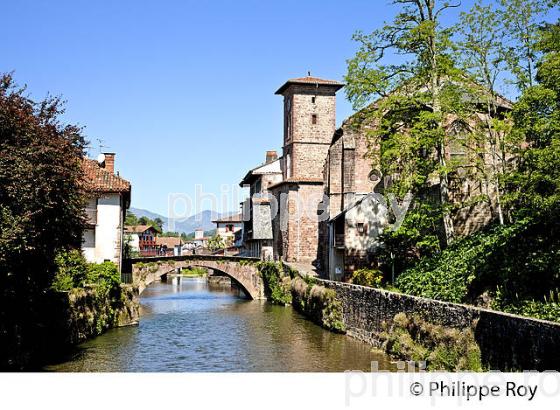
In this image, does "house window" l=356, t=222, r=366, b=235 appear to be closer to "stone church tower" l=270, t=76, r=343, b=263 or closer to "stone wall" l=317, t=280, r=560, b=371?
"stone wall" l=317, t=280, r=560, b=371

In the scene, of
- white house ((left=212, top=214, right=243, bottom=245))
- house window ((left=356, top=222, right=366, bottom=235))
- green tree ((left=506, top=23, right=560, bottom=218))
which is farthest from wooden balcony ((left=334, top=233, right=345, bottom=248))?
white house ((left=212, top=214, right=243, bottom=245))

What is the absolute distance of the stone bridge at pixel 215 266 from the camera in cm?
4681

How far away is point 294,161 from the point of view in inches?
2088

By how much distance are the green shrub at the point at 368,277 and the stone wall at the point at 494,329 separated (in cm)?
742

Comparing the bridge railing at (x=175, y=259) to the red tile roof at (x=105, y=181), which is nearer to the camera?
the red tile roof at (x=105, y=181)

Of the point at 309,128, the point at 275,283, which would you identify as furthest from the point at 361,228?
the point at 309,128

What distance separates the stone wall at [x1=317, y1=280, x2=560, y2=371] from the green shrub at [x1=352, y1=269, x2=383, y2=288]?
7.42 m

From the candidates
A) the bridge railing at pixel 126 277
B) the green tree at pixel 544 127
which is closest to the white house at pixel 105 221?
the bridge railing at pixel 126 277

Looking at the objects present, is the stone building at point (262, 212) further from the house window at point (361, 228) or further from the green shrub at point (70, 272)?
the green shrub at point (70, 272)

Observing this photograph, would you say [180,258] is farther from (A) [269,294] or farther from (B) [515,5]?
(B) [515,5]

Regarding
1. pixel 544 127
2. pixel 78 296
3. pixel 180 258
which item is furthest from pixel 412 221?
pixel 180 258

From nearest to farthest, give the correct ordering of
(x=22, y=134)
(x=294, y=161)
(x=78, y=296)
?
(x=22, y=134) < (x=78, y=296) < (x=294, y=161)

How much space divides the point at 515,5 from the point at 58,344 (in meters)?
23.7

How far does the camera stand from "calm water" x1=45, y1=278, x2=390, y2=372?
2123cm
